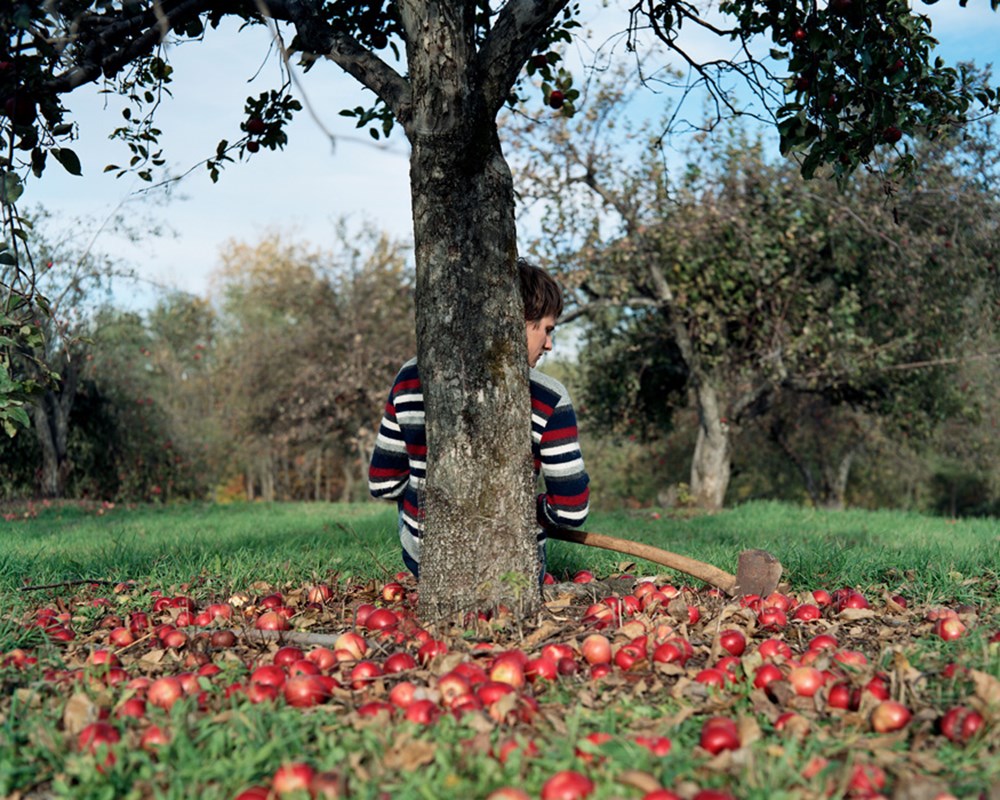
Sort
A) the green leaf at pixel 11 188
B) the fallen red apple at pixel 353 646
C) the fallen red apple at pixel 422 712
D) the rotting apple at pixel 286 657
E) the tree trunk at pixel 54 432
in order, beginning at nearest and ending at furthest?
the fallen red apple at pixel 422 712 → the rotting apple at pixel 286 657 → the fallen red apple at pixel 353 646 → the green leaf at pixel 11 188 → the tree trunk at pixel 54 432

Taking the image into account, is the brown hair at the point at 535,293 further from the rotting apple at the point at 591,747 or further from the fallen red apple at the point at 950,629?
the rotting apple at the point at 591,747

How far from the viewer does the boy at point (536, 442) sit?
150 inches

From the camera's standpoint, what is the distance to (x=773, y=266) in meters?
12.8

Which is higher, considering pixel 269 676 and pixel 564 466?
pixel 564 466

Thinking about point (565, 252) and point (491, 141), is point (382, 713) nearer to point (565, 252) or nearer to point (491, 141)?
point (491, 141)

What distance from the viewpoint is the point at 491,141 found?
3422 mm

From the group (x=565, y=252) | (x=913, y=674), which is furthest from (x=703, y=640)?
(x=565, y=252)

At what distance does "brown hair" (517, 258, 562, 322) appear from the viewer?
12.9 ft

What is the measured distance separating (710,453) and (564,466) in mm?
10580

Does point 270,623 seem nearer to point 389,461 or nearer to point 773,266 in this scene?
point 389,461

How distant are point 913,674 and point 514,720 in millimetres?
1197

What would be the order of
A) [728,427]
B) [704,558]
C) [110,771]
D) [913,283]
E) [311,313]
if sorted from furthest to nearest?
[311,313] < [728,427] < [913,283] < [704,558] < [110,771]

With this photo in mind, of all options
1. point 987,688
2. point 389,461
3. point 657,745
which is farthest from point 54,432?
point 987,688

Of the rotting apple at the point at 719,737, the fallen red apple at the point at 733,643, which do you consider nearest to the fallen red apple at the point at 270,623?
the fallen red apple at the point at 733,643
